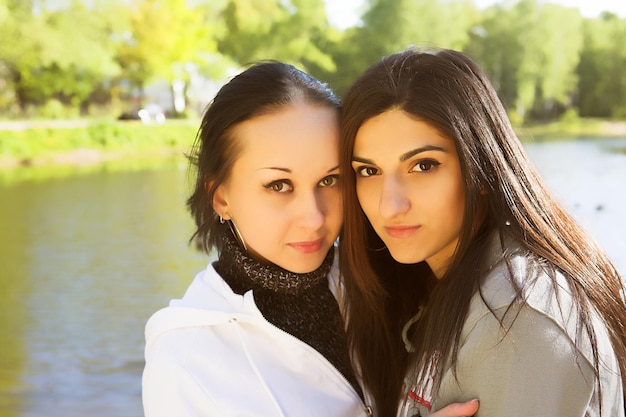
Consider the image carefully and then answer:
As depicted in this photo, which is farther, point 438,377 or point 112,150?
point 112,150

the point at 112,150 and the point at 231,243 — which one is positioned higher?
the point at 231,243

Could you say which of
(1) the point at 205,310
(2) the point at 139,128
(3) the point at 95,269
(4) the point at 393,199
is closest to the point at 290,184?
(4) the point at 393,199

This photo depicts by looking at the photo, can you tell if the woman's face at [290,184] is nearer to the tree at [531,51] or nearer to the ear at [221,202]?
the ear at [221,202]

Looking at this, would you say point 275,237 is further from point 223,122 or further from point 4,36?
point 4,36

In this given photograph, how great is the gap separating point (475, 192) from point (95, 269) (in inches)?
302

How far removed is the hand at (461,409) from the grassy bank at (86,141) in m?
17.3

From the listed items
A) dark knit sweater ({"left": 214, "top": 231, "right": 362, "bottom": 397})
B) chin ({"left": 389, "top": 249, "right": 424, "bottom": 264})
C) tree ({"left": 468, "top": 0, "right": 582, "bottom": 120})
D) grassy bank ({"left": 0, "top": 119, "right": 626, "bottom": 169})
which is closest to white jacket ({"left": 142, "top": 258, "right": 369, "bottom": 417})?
dark knit sweater ({"left": 214, "top": 231, "right": 362, "bottom": 397})

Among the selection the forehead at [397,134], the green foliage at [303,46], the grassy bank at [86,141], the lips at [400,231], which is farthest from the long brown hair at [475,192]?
the green foliage at [303,46]

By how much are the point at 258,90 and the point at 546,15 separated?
1315 inches

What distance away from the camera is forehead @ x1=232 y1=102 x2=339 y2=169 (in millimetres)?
1942

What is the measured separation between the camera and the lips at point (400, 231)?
189cm

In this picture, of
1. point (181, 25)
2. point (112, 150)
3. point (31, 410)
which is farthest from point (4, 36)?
point (31, 410)

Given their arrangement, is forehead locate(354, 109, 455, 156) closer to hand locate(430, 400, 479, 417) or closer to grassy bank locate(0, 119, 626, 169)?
hand locate(430, 400, 479, 417)

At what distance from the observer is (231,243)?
213 centimetres
